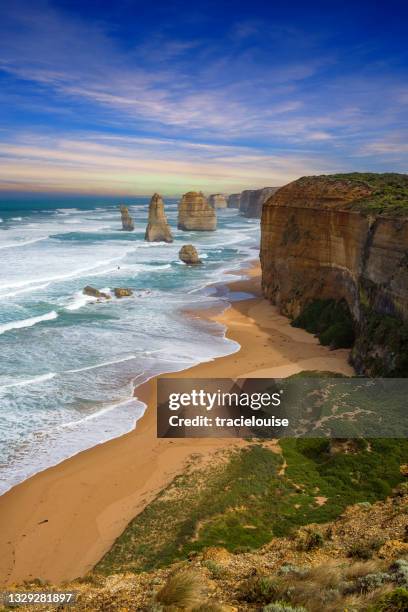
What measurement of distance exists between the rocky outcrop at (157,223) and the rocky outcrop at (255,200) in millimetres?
59001

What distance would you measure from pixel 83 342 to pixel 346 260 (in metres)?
16.2

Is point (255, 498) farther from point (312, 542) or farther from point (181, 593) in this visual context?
point (181, 593)

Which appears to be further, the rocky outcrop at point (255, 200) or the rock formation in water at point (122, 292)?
the rocky outcrop at point (255, 200)

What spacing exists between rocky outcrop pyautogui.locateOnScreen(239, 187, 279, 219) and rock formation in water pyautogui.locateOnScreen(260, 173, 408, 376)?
319 feet

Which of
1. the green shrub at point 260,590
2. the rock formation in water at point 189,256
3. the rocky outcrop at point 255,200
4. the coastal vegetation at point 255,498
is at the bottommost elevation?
the coastal vegetation at point 255,498

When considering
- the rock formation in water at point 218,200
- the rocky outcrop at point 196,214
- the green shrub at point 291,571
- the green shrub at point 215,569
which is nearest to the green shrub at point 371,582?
the green shrub at point 291,571

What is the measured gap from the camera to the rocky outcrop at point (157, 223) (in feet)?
243

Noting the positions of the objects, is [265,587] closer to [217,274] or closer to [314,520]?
[314,520]

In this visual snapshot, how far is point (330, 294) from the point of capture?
2938 centimetres

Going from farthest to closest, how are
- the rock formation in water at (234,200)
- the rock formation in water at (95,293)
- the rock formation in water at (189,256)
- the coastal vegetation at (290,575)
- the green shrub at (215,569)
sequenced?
1. the rock formation in water at (234,200)
2. the rock formation in water at (189,256)
3. the rock formation in water at (95,293)
4. the green shrub at (215,569)
5. the coastal vegetation at (290,575)

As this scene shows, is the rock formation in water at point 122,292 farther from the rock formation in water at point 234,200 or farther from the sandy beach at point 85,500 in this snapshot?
the rock formation in water at point 234,200

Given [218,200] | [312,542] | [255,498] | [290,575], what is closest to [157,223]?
[255,498]

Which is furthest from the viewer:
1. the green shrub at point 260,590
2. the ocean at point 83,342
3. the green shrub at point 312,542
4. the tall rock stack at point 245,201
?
the tall rock stack at point 245,201

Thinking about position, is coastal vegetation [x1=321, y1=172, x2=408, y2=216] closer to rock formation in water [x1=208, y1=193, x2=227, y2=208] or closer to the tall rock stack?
the tall rock stack
